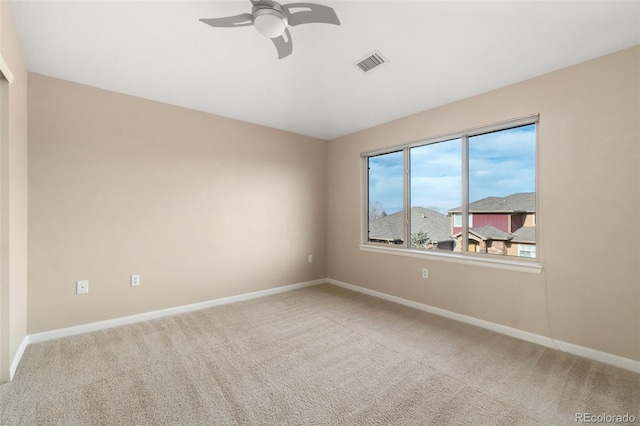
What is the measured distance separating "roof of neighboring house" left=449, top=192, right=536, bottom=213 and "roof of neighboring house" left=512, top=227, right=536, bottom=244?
186 mm

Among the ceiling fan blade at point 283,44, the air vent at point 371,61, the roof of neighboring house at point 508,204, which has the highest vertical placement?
the air vent at point 371,61

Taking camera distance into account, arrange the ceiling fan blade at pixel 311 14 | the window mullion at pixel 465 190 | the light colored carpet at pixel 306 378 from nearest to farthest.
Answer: the ceiling fan blade at pixel 311 14 → the light colored carpet at pixel 306 378 → the window mullion at pixel 465 190

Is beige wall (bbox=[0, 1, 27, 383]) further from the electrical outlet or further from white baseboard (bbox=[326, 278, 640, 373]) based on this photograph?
white baseboard (bbox=[326, 278, 640, 373])

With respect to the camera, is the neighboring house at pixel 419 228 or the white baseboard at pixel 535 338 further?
the neighboring house at pixel 419 228

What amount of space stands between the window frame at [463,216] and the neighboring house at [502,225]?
58 mm

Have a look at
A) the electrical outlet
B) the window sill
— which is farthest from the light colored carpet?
the window sill

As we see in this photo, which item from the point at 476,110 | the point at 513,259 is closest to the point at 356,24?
the point at 476,110

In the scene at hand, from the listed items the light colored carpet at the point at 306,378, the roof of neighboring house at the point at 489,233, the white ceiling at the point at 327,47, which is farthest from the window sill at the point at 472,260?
the white ceiling at the point at 327,47

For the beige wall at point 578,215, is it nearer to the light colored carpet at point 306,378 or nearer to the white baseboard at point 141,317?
the light colored carpet at point 306,378

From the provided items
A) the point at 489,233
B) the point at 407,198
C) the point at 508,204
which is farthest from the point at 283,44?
the point at 489,233

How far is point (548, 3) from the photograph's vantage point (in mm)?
1771

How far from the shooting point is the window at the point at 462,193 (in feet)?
9.18

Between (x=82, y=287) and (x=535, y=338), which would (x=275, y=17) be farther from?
(x=535, y=338)

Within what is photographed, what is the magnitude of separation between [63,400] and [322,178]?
12.9 feet
